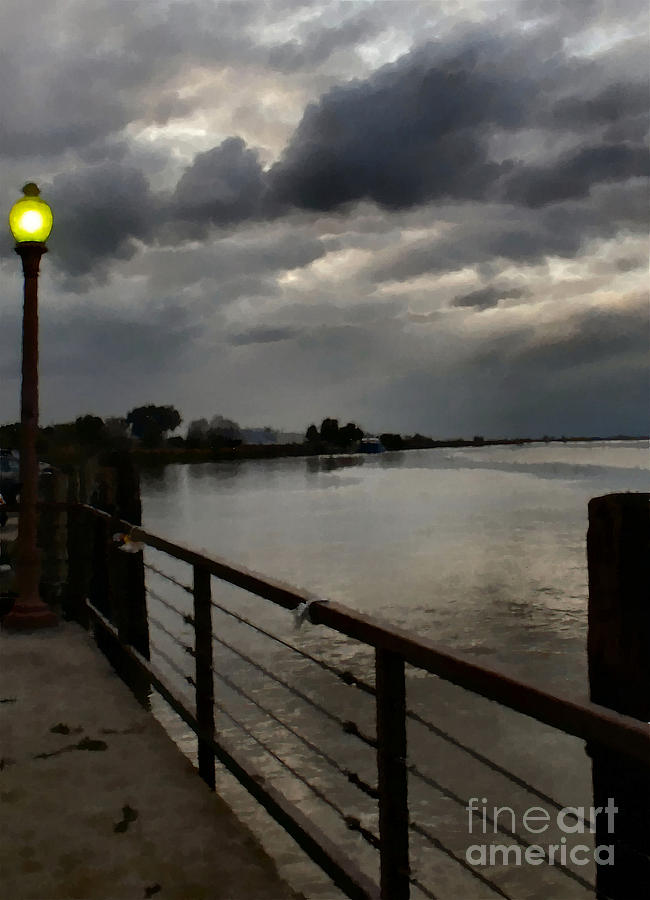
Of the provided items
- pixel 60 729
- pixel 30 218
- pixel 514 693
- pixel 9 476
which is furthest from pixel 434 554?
pixel 514 693

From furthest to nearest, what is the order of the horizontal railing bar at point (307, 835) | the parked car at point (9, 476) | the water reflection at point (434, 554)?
1. the parked car at point (9, 476)
2. the water reflection at point (434, 554)
3. the horizontal railing bar at point (307, 835)

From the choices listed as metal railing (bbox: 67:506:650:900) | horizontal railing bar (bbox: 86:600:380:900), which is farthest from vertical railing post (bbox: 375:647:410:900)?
horizontal railing bar (bbox: 86:600:380:900)

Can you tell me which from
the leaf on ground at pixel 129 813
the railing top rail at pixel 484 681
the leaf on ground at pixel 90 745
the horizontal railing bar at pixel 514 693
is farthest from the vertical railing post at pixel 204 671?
the horizontal railing bar at pixel 514 693

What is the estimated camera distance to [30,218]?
7559 millimetres

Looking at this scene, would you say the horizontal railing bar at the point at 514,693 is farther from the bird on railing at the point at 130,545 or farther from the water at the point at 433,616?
the bird on railing at the point at 130,545

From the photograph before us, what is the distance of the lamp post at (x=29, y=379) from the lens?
754cm

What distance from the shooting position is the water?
8.06 m

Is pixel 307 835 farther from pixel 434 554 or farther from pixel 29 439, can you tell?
pixel 434 554

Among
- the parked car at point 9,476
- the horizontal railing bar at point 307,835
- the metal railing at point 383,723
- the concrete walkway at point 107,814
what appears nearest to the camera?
the metal railing at point 383,723

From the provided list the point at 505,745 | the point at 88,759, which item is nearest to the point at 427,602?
the point at 505,745

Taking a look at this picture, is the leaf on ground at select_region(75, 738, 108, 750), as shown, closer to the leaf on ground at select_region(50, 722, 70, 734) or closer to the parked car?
the leaf on ground at select_region(50, 722, 70, 734)

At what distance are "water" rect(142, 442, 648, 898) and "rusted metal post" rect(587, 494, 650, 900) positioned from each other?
0.12m

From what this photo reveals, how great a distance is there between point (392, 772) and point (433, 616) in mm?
16838

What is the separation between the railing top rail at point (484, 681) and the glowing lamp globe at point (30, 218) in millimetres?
5514
